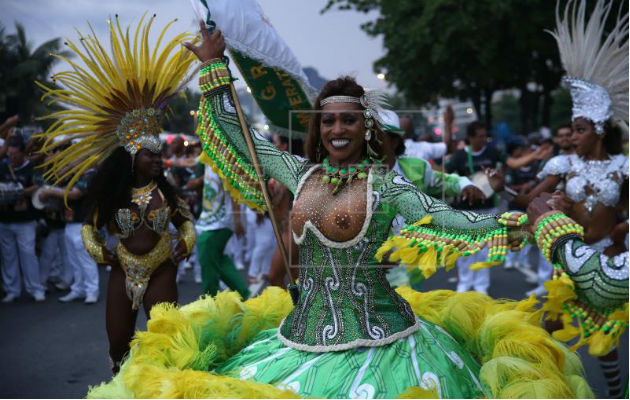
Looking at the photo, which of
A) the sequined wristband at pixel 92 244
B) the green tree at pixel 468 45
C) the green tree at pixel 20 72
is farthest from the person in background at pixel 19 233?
the green tree at pixel 468 45

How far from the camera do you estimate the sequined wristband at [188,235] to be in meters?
5.10

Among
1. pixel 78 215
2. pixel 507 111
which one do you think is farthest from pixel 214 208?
pixel 507 111

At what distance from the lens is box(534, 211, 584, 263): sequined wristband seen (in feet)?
7.37

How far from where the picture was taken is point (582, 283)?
2.23 m

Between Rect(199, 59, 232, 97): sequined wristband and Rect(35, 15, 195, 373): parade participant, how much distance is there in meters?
1.10

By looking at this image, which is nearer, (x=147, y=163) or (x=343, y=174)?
(x=343, y=174)

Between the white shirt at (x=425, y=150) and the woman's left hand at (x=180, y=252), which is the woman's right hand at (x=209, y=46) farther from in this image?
the white shirt at (x=425, y=150)

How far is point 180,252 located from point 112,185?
28.2 inches

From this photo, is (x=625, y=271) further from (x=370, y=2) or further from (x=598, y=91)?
(x=370, y=2)

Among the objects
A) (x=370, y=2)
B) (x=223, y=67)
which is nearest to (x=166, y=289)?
(x=223, y=67)

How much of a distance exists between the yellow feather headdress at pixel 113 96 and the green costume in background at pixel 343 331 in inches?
50.7

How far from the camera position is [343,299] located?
2.97m

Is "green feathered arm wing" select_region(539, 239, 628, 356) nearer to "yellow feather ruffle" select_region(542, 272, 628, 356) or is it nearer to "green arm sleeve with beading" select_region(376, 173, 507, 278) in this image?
"yellow feather ruffle" select_region(542, 272, 628, 356)

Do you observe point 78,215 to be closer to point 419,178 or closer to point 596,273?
point 419,178
